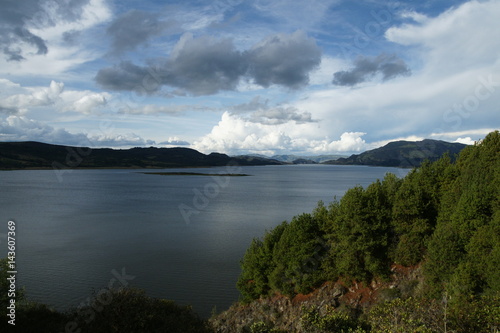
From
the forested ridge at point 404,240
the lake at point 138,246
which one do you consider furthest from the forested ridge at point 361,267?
the lake at point 138,246

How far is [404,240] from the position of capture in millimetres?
30484

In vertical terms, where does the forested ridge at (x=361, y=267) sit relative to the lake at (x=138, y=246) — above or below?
above

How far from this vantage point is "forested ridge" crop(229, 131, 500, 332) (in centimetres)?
2489

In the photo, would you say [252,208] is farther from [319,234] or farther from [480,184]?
[480,184]

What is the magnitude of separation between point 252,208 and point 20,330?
6254cm

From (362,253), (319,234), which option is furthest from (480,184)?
(319,234)

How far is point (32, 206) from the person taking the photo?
79.8 metres

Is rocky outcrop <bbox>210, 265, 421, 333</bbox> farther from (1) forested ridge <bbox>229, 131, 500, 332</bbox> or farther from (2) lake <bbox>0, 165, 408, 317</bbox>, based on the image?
(2) lake <bbox>0, 165, 408, 317</bbox>

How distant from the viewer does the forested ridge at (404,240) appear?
81.7ft

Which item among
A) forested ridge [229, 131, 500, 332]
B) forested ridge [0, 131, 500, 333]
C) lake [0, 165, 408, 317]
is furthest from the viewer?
lake [0, 165, 408, 317]

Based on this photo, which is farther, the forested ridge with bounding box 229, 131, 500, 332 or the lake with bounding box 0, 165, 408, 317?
the lake with bounding box 0, 165, 408, 317

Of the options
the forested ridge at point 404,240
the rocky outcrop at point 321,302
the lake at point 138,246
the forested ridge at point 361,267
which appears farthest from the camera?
the lake at point 138,246

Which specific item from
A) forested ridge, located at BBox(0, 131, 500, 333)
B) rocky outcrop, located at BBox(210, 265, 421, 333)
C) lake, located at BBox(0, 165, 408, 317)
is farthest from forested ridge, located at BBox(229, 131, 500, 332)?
lake, located at BBox(0, 165, 408, 317)

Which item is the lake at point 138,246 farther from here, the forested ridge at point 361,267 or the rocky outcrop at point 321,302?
the forested ridge at point 361,267
